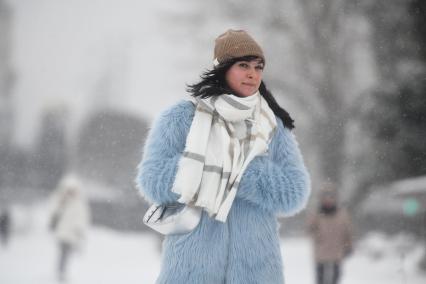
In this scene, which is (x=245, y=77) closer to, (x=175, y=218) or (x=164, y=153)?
(x=164, y=153)

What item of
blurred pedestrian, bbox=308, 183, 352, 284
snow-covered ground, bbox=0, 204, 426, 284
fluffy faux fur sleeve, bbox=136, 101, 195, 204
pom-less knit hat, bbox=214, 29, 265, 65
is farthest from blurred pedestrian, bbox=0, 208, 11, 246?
pom-less knit hat, bbox=214, 29, 265, 65

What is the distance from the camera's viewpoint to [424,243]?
36.0 feet

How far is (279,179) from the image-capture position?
2.30 meters

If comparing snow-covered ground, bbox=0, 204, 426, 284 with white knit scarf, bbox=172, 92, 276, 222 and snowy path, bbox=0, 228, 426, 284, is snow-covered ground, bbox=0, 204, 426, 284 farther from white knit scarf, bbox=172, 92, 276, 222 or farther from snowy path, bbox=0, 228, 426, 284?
white knit scarf, bbox=172, 92, 276, 222

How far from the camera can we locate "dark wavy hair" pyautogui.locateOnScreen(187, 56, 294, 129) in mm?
2369

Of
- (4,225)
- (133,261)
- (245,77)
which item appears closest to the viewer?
(245,77)

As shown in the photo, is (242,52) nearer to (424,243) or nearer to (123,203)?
(424,243)

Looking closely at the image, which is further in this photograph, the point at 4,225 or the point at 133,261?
the point at 133,261

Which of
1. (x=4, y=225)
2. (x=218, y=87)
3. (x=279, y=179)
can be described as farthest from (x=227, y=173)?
(x=4, y=225)

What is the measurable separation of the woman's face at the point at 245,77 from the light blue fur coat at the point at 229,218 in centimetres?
20

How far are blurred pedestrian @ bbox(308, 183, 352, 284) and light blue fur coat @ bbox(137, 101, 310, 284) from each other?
5.01 meters

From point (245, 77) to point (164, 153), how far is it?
43 centimetres

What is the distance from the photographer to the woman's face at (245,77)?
2.37m

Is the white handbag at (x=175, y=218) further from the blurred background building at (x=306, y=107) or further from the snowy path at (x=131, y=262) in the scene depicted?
the snowy path at (x=131, y=262)
